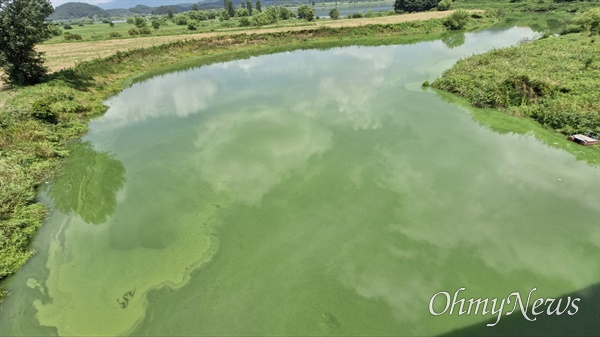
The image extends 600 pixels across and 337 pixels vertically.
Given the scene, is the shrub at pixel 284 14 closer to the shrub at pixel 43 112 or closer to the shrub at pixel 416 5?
the shrub at pixel 416 5

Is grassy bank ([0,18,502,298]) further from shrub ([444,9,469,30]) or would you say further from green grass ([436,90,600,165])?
green grass ([436,90,600,165])

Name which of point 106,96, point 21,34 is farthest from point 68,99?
point 21,34

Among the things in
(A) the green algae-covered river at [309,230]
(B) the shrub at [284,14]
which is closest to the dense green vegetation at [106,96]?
(A) the green algae-covered river at [309,230]

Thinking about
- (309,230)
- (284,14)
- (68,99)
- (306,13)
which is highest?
(284,14)

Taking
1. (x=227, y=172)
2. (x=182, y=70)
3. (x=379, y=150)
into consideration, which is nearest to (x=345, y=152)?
(x=379, y=150)

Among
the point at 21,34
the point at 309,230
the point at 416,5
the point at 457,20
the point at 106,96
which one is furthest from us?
the point at 416,5

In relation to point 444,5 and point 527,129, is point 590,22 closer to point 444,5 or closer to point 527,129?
point 527,129
